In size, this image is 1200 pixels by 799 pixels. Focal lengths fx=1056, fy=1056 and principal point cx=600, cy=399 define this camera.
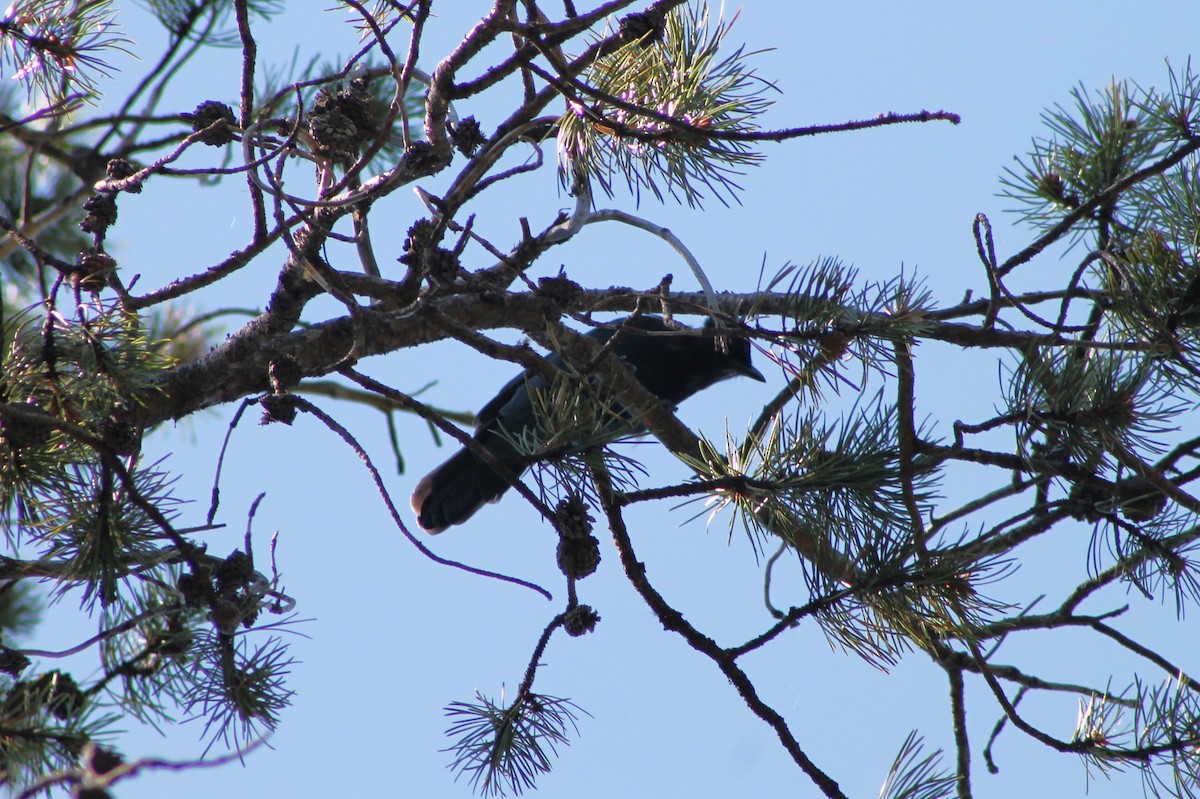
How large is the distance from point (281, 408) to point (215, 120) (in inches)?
22.5

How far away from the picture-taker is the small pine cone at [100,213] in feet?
6.02

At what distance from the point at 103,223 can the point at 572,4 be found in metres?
0.90

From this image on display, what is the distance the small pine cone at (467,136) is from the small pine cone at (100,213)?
24.2 inches

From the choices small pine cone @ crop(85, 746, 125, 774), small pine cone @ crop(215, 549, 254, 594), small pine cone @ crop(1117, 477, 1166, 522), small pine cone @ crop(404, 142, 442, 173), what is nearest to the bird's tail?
small pine cone @ crop(215, 549, 254, 594)

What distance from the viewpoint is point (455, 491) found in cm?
458

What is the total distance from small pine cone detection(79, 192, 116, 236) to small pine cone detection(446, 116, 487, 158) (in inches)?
24.2

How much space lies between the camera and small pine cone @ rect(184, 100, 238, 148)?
1.92 metres

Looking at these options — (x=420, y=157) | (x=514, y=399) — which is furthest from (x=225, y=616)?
(x=514, y=399)

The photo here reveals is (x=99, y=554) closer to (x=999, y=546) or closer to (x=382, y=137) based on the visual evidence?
(x=382, y=137)

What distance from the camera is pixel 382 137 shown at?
1.74 m

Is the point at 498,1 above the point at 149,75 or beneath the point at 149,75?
beneath

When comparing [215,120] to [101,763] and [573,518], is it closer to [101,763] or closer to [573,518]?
[573,518]

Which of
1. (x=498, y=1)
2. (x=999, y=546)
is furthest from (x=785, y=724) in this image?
(x=498, y=1)

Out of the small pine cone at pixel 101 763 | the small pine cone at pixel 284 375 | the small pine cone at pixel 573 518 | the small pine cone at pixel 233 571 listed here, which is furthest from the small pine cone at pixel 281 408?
the small pine cone at pixel 101 763
